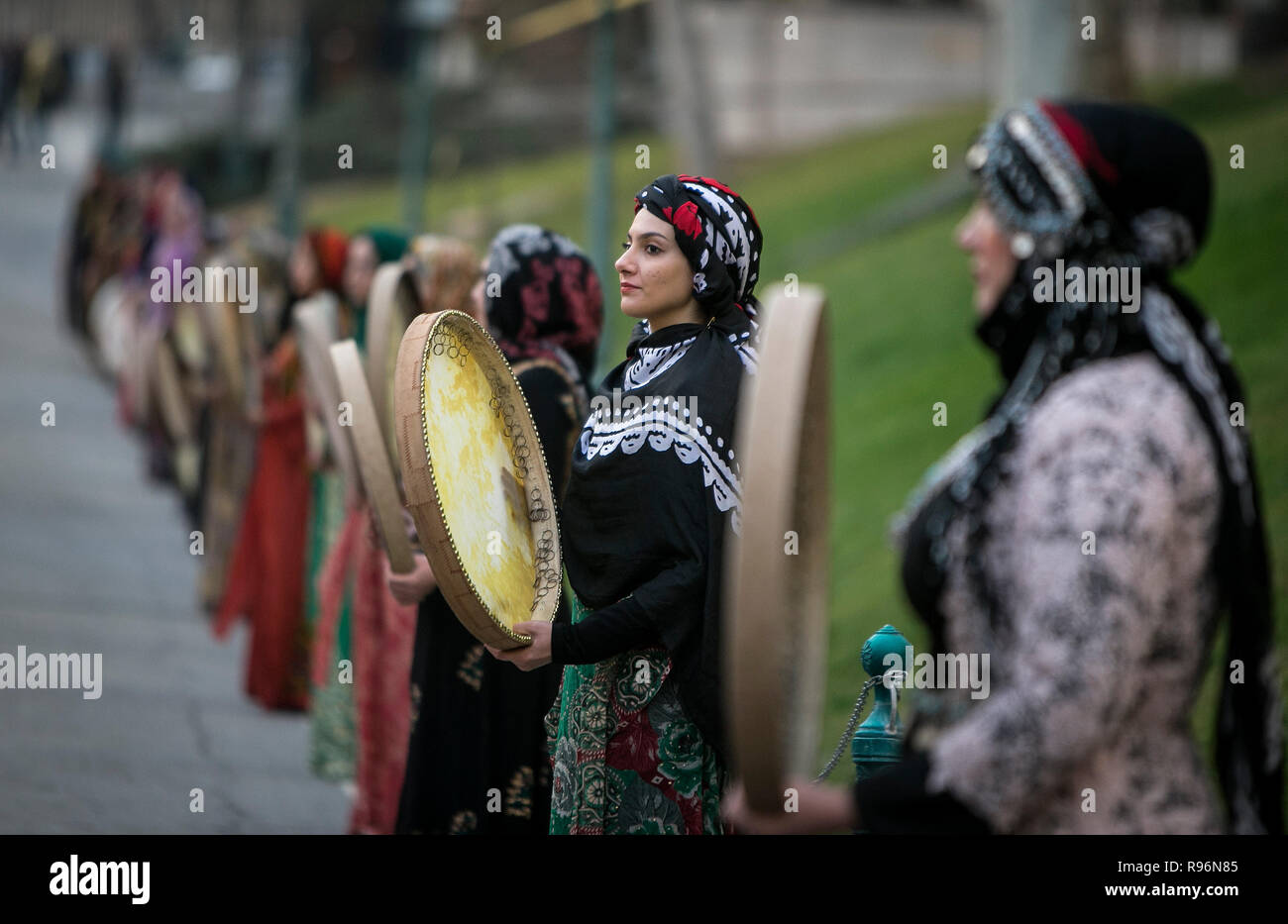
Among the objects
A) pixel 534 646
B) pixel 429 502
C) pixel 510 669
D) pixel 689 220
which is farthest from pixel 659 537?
pixel 510 669

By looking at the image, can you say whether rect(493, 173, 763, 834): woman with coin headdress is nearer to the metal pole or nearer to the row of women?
the row of women

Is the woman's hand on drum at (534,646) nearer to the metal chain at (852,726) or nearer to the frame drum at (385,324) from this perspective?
the metal chain at (852,726)

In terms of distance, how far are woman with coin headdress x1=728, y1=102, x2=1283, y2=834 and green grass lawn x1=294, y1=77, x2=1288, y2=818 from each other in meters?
4.17

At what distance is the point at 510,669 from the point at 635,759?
102 centimetres

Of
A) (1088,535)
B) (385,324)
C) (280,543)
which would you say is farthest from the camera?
(280,543)

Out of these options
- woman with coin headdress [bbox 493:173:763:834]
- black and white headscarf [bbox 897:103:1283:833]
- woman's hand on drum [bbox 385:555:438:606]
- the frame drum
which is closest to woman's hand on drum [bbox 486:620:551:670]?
woman with coin headdress [bbox 493:173:763:834]

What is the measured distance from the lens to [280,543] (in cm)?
837

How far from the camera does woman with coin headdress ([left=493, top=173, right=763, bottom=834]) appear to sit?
11.6ft

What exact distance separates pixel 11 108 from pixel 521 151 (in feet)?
61.8

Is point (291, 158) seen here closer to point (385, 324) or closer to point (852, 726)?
point (385, 324)

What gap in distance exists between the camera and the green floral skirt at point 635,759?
3.62m

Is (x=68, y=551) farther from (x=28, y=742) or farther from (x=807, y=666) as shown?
(x=807, y=666)

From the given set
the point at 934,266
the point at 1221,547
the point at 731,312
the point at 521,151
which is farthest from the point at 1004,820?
the point at 521,151

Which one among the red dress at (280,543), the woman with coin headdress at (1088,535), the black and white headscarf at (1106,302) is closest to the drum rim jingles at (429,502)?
the woman with coin headdress at (1088,535)
